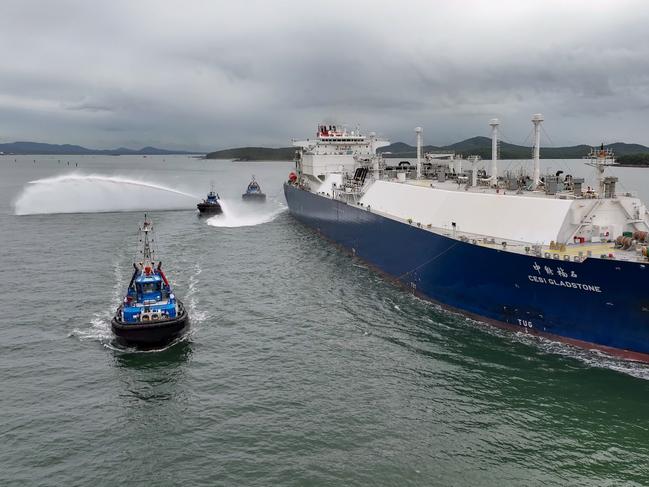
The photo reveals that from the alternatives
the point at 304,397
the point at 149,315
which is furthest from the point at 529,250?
the point at 149,315

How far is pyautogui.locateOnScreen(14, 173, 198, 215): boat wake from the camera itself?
67000 millimetres

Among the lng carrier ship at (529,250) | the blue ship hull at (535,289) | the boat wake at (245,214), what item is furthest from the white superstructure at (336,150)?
the blue ship hull at (535,289)

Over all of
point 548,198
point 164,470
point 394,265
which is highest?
point 548,198

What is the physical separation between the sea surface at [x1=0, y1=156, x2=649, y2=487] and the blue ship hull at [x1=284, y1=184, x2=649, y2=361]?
2.86ft

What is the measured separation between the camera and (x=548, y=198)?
25750 millimetres

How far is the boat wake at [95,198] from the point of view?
6700cm

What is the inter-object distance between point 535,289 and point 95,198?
6196 cm

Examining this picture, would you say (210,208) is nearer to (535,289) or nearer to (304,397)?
(535,289)

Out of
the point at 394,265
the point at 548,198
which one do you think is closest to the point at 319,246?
the point at 394,265

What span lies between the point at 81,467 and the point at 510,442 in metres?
11.8

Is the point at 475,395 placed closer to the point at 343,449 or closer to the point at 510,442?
the point at 510,442

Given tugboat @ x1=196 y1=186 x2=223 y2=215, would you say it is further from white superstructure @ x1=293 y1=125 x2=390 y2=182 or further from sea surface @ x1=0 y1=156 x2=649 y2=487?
sea surface @ x1=0 y1=156 x2=649 y2=487

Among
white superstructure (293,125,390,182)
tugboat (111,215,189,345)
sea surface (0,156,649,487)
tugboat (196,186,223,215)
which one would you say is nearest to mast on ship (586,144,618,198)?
sea surface (0,156,649,487)

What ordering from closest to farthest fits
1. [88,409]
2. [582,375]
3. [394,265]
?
[88,409]
[582,375]
[394,265]
